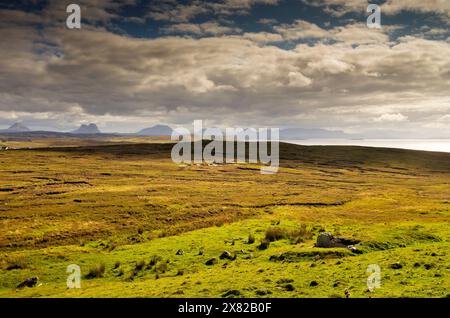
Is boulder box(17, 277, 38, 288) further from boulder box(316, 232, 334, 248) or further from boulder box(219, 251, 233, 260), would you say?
boulder box(316, 232, 334, 248)

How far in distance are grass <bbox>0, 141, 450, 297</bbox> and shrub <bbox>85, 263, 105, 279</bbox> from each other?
0.32 ft

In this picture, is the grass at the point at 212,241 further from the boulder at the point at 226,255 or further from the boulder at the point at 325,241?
the boulder at the point at 325,241

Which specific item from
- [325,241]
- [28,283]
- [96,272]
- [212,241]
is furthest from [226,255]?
[28,283]

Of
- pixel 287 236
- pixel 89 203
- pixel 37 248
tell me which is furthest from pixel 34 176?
pixel 287 236

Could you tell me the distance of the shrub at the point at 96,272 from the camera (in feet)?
103

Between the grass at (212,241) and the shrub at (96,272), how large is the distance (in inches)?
3.8

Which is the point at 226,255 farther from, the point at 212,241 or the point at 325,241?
the point at 325,241

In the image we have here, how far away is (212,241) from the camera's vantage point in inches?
1684

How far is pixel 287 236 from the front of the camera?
44938 millimetres

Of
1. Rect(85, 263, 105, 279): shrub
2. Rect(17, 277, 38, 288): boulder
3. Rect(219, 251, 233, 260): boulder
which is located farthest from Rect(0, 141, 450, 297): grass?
Rect(17, 277, 38, 288): boulder

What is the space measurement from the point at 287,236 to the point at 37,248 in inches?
1173

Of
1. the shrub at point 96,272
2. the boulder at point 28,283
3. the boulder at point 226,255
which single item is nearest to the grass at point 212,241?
the shrub at point 96,272

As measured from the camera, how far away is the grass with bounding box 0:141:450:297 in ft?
87.1
